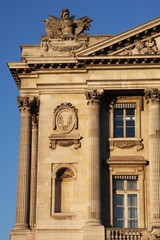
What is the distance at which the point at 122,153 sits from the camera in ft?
155

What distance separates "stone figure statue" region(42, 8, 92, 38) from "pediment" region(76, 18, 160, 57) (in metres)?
2.95

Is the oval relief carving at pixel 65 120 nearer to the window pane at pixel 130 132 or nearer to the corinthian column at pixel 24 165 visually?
the corinthian column at pixel 24 165

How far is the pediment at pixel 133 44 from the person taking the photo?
47938mm

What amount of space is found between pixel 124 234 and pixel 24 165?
26.0ft

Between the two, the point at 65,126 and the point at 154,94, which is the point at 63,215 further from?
the point at 154,94

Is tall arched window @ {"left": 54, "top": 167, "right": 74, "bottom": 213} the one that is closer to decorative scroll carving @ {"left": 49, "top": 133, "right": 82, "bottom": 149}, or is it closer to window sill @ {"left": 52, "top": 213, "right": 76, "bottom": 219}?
window sill @ {"left": 52, "top": 213, "right": 76, "bottom": 219}

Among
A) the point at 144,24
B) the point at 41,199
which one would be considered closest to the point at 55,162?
the point at 41,199

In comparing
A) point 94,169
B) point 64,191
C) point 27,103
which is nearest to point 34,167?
point 64,191

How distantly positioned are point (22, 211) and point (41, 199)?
5.13 ft

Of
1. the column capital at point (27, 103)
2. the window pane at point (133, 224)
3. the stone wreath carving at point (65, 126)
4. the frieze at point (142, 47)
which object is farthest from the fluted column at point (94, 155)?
the column capital at point (27, 103)

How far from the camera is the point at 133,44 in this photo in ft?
159

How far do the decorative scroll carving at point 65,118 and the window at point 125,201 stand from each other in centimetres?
419

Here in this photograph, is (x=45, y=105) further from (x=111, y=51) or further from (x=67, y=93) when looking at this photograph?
(x=111, y=51)

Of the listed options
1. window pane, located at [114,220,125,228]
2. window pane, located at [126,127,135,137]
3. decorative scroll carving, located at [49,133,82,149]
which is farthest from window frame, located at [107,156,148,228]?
decorative scroll carving, located at [49,133,82,149]
